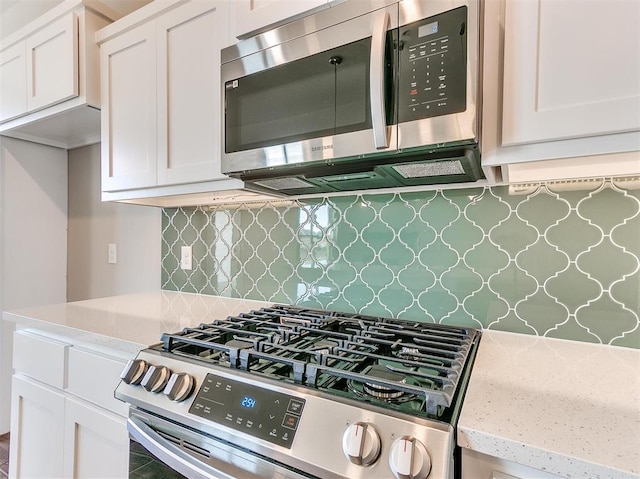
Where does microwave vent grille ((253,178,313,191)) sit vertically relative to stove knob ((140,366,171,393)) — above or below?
above

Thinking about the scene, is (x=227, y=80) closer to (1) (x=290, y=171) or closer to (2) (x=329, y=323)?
(1) (x=290, y=171)

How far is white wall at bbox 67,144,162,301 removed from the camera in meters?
1.92

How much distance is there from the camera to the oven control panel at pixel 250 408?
681 millimetres

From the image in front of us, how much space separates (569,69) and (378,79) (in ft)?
1.34

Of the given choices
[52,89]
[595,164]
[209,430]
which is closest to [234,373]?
[209,430]

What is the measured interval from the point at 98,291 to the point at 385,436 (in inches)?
83.5

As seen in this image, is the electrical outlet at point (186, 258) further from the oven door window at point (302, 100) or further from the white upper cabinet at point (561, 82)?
the white upper cabinet at point (561, 82)

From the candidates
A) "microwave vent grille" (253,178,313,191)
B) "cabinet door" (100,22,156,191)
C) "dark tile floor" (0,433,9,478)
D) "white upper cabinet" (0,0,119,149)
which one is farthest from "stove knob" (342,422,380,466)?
"dark tile floor" (0,433,9,478)

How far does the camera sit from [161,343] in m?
1.00

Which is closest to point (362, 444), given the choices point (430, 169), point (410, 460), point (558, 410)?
point (410, 460)

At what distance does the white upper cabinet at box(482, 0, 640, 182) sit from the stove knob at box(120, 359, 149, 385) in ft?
3.24

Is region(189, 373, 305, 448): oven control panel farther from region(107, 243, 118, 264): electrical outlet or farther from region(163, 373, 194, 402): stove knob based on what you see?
region(107, 243, 118, 264): electrical outlet

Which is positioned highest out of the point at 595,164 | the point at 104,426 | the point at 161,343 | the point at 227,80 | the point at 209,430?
the point at 227,80

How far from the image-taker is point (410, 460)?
0.55m
